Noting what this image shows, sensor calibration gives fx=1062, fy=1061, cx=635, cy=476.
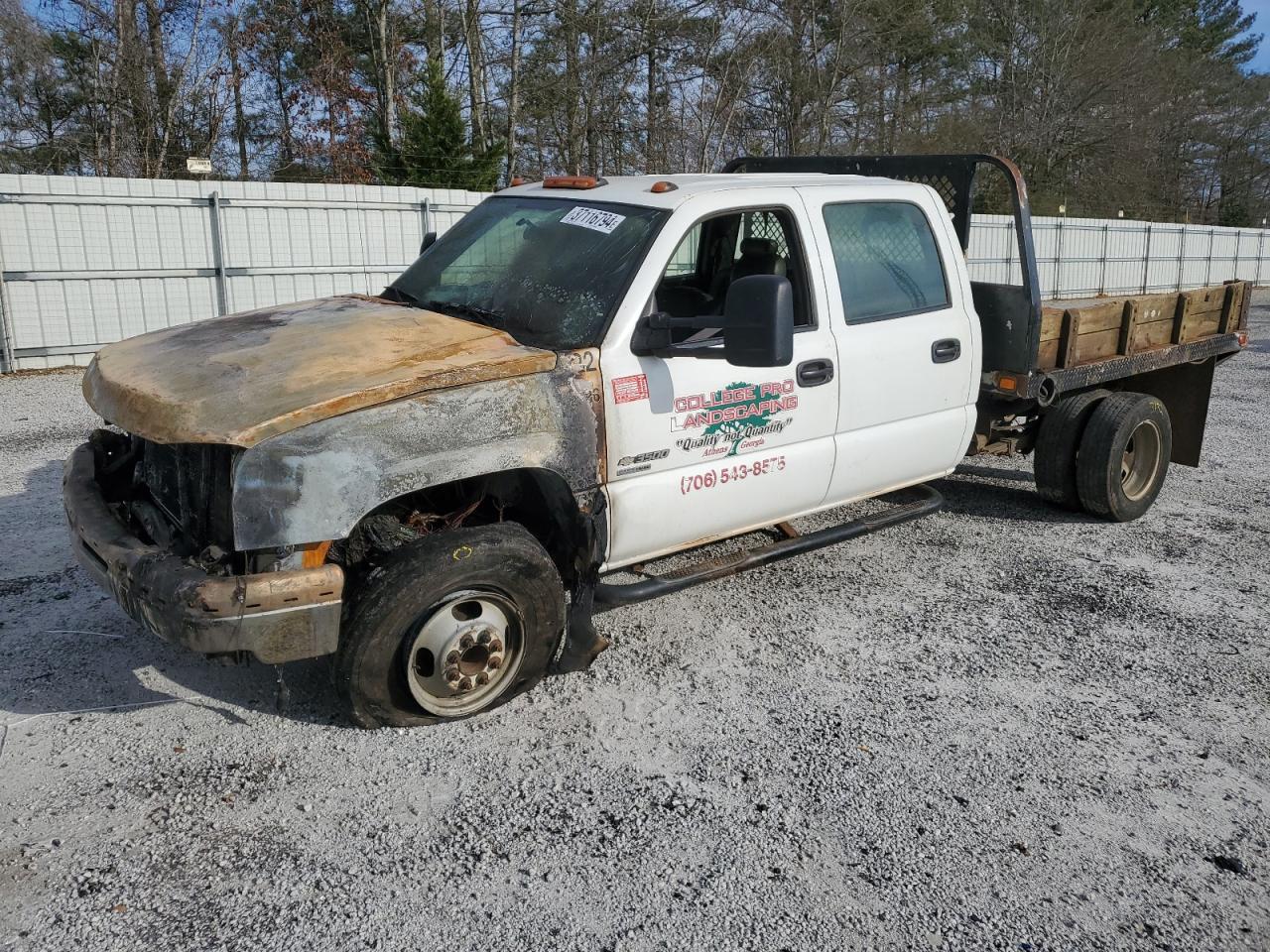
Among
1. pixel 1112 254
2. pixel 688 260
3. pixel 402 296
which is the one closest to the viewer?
pixel 402 296

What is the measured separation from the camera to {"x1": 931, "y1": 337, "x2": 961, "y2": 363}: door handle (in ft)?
16.8

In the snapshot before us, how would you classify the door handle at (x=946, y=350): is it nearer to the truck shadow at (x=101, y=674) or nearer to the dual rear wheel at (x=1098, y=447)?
the dual rear wheel at (x=1098, y=447)

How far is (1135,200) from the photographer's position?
133 feet

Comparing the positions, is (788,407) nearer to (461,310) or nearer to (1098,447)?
(461,310)

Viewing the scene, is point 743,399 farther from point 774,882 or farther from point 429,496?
point 774,882

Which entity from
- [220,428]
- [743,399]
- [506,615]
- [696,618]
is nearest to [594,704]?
[506,615]

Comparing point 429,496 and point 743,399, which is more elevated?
point 743,399

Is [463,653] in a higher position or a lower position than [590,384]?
lower

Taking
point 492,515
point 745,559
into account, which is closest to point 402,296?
point 492,515

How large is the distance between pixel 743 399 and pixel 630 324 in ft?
2.11

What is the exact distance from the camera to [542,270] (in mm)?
4328

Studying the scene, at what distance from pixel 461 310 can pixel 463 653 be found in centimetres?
145

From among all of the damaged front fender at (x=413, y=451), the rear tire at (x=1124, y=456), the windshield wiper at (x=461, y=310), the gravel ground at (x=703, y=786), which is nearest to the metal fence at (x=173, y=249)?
the gravel ground at (x=703, y=786)

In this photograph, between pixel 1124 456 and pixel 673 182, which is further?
pixel 1124 456
